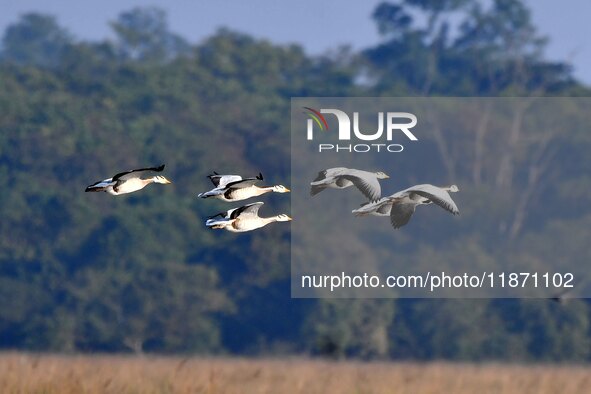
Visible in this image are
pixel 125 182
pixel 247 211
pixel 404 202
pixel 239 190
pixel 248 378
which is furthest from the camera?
pixel 248 378

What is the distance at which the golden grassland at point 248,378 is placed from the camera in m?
12.8

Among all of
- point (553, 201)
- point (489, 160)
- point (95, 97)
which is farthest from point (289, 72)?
point (553, 201)

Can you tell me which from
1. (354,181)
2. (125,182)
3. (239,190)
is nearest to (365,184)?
(354,181)

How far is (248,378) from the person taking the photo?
14.4 m

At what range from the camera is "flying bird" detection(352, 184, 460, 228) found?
33.0ft

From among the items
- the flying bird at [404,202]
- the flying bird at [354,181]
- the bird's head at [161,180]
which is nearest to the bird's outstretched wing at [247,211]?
the bird's head at [161,180]

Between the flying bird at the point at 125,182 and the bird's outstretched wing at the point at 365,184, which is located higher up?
the bird's outstretched wing at the point at 365,184

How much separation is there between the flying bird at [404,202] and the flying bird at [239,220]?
0.98 m

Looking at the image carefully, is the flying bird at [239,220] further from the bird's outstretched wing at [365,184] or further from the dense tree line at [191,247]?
the dense tree line at [191,247]

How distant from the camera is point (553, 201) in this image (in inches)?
1452

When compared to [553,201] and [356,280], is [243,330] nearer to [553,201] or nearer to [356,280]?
[356,280]

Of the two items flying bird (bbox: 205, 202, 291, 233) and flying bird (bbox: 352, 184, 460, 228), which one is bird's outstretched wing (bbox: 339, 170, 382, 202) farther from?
flying bird (bbox: 205, 202, 291, 233)

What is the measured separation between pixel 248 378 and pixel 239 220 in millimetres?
5750

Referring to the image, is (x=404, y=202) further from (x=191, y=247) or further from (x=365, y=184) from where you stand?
(x=191, y=247)
